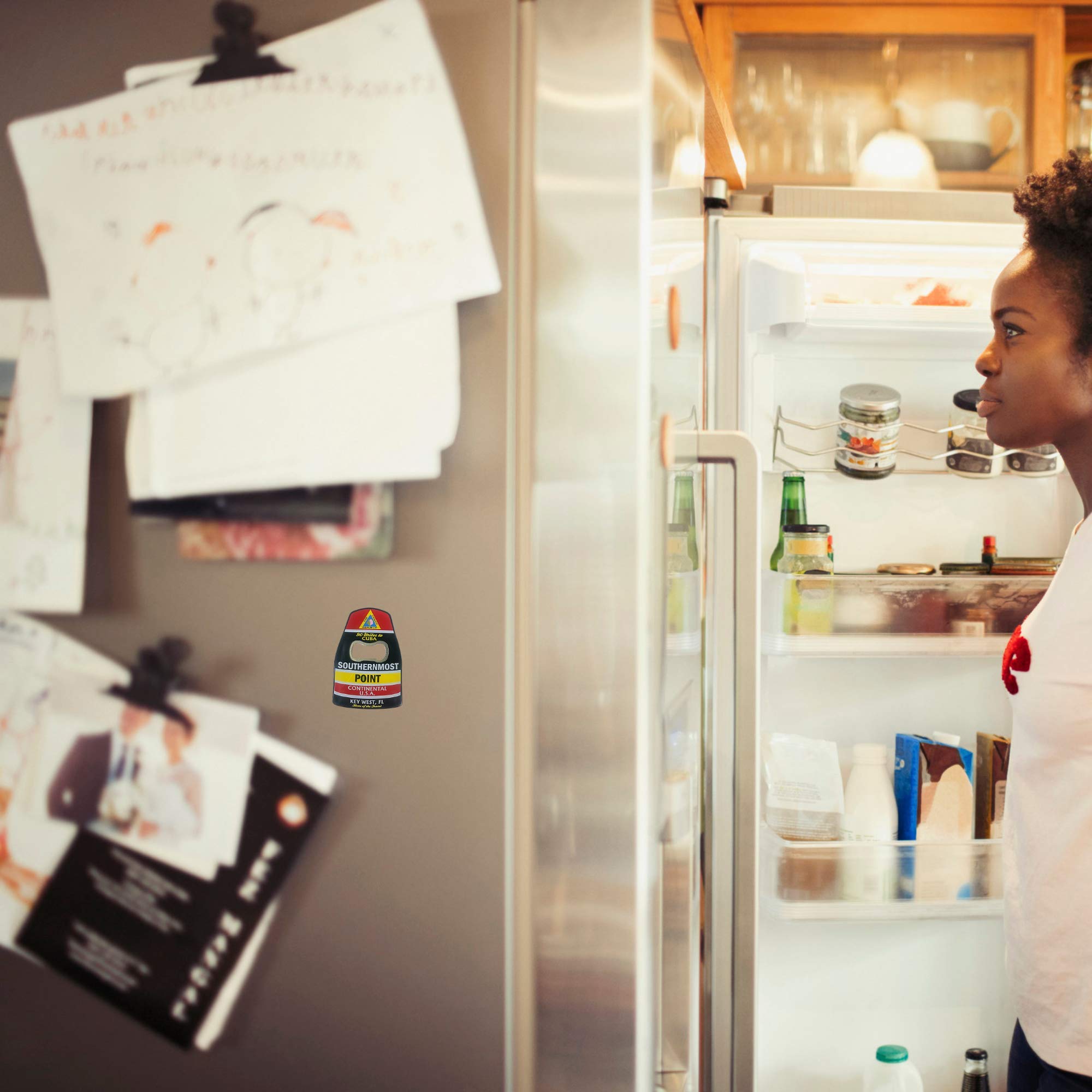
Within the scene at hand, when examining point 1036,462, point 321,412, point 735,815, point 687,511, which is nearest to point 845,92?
point 1036,462

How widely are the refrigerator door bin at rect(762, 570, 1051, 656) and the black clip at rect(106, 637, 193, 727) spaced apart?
38.4 inches

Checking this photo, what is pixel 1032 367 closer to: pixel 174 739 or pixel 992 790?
pixel 992 790

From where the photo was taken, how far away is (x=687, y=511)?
2.85 ft

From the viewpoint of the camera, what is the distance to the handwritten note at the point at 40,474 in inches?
22.5

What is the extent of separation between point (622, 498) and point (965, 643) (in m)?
0.99

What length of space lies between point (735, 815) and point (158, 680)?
0.48m

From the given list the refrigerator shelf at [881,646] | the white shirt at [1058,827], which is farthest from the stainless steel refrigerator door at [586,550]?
the refrigerator shelf at [881,646]

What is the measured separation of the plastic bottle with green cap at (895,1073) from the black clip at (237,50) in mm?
1518

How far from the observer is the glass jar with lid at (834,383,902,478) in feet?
4.65

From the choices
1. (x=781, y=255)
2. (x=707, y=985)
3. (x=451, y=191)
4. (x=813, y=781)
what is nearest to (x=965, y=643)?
(x=813, y=781)

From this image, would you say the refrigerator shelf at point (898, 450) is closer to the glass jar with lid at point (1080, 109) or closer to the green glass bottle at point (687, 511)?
the green glass bottle at point (687, 511)

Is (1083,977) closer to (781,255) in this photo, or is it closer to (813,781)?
(813,781)

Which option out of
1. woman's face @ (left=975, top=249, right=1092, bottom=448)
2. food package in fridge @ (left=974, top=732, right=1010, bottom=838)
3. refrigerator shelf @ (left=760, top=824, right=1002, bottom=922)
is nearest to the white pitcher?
woman's face @ (left=975, top=249, right=1092, bottom=448)

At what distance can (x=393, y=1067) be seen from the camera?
0.59m
